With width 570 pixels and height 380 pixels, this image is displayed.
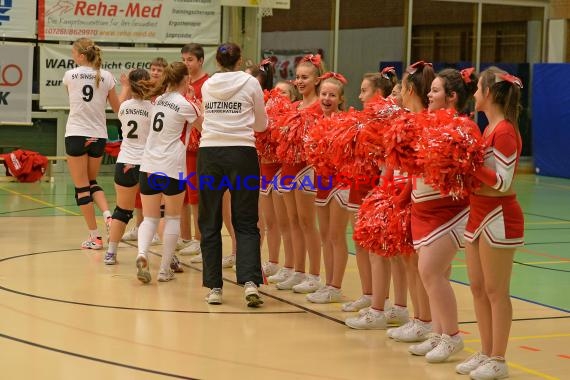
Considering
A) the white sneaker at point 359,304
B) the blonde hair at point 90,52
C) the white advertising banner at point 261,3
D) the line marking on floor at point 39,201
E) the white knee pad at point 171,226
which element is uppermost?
the white advertising banner at point 261,3

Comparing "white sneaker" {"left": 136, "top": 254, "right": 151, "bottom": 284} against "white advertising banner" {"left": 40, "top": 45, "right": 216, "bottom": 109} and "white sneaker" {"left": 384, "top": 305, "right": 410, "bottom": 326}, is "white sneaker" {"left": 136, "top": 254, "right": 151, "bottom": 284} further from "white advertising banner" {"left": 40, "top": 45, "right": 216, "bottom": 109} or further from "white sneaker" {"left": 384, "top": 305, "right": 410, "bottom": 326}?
"white advertising banner" {"left": 40, "top": 45, "right": 216, "bottom": 109}

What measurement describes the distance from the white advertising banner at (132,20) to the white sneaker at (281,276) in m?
8.16

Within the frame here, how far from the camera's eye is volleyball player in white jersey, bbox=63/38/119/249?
835 centimetres

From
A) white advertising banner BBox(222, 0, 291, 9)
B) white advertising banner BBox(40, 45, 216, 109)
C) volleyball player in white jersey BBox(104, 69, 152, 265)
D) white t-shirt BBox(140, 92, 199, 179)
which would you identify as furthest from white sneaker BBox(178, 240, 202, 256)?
white advertising banner BBox(222, 0, 291, 9)

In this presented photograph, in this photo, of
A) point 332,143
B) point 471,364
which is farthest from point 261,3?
point 471,364

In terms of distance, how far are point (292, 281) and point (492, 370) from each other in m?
2.43

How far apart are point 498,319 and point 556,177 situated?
41.4 feet

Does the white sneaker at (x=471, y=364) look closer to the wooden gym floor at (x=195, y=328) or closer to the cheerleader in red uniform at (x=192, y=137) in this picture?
the wooden gym floor at (x=195, y=328)

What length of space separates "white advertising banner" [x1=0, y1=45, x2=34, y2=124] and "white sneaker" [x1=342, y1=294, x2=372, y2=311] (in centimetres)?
899

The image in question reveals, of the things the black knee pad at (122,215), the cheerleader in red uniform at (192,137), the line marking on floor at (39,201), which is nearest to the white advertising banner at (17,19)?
the line marking on floor at (39,201)

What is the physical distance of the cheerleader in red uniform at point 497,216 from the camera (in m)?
4.69

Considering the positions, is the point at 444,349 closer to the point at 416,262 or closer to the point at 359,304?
the point at 416,262

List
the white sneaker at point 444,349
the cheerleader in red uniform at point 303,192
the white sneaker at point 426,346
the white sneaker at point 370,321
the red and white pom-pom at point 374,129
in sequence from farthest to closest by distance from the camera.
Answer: the cheerleader in red uniform at point 303,192 < the white sneaker at point 370,321 < the red and white pom-pom at point 374,129 < the white sneaker at point 426,346 < the white sneaker at point 444,349

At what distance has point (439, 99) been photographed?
17.3 feet
